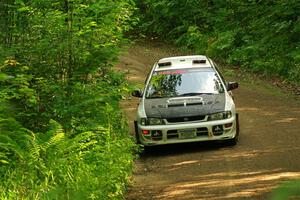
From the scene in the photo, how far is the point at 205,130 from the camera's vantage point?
1033cm

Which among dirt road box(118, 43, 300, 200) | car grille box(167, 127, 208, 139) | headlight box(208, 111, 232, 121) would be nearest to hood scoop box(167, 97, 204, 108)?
headlight box(208, 111, 232, 121)

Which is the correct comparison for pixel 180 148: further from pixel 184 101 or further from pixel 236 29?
pixel 236 29

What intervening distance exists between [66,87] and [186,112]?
268cm

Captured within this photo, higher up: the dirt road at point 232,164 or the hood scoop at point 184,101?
the hood scoop at point 184,101

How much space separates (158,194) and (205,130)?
2.63 metres

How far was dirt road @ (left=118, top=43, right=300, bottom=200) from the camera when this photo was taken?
7.96 meters

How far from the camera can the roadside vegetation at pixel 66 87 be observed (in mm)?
6997

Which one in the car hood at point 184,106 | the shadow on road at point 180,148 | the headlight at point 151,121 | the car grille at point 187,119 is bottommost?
the shadow on road at point 180,148

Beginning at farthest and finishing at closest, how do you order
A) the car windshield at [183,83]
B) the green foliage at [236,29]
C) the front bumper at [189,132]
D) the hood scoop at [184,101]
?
the green foliage at [236,29] → the car windshield at [183,83] → the hood scoop at [184,101] → the front bumper at [189,132]

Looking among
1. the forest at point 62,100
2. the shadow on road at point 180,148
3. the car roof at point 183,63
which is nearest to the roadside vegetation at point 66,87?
the forest at point 62,100

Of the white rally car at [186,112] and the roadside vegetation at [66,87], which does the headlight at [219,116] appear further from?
the roadside vegetation at [66,87]

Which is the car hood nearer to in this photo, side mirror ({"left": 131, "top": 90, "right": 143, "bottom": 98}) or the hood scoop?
the hood scoop

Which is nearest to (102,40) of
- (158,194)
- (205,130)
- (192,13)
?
(205,130)

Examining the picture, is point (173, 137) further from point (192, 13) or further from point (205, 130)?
point (192, 13)
